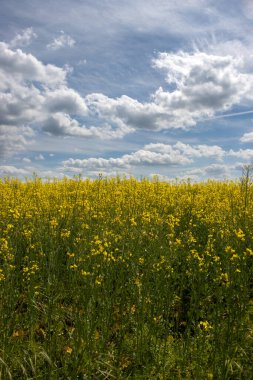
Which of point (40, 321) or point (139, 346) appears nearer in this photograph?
point (139, 346)

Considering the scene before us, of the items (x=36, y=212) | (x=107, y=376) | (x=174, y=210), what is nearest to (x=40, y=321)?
(x=107, y=376)

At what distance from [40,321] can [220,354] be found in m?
2.11

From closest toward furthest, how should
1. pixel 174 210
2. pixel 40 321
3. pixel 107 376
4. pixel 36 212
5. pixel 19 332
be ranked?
pixel 107 376 < pixel 19 332 < pixel 40 321 < pixel 36 212 < pixel 174 210

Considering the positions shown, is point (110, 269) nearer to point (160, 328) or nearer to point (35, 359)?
point (160, 328)

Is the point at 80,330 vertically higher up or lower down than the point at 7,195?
lower down

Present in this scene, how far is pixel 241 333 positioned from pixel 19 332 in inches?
92.8

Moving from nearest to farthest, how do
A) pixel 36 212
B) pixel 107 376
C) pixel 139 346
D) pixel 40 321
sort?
pixel 107 376 < pixel 139 346 < pixel 40 321 < pixel 36 212

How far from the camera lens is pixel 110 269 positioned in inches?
180

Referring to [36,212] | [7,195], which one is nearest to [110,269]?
[36,212]

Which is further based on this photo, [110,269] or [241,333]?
[110,269]

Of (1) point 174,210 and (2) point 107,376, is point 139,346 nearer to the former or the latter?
(2) point 107,376

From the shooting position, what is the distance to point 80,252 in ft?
14.8

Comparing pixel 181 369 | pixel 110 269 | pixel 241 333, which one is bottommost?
pixel 181 369

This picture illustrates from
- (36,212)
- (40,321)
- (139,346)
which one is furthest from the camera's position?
(36,212)
